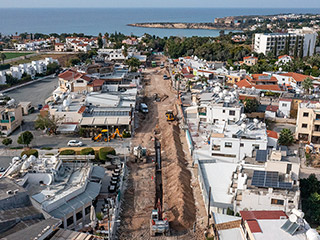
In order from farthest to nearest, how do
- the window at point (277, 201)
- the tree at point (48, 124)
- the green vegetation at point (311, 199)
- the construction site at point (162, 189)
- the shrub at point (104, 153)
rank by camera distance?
1. the tree at point (48, 124)
2. the shrub at point (104, 153)
3. the construction site at point (162, 189)
4. the green vegetation at point (311, 199)
5. the window at point (277, 201)

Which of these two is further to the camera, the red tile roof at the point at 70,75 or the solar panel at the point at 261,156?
the red tile roof at the point at 70,75

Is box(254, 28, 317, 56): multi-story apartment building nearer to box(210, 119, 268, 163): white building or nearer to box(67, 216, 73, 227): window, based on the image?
box(210, 119, 268, 163): white building

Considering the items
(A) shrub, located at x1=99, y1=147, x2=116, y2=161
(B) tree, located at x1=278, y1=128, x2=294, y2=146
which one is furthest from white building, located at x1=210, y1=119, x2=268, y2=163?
(A) shrub, located at x1=99, y1=147, x2=116, y2=161

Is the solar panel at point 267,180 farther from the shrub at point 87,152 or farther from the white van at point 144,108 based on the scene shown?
the white van at point 144,108

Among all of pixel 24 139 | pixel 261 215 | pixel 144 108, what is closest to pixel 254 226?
pixel 261 215

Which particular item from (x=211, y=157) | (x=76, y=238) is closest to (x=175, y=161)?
(x=211, y=157)

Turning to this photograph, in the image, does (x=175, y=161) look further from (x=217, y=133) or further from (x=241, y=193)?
(x=241, y=193)

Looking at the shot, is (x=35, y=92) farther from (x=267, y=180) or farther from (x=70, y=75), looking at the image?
(x=267, y=180)

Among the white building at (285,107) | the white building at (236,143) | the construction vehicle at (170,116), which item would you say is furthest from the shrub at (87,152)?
the white building at (285,107)
